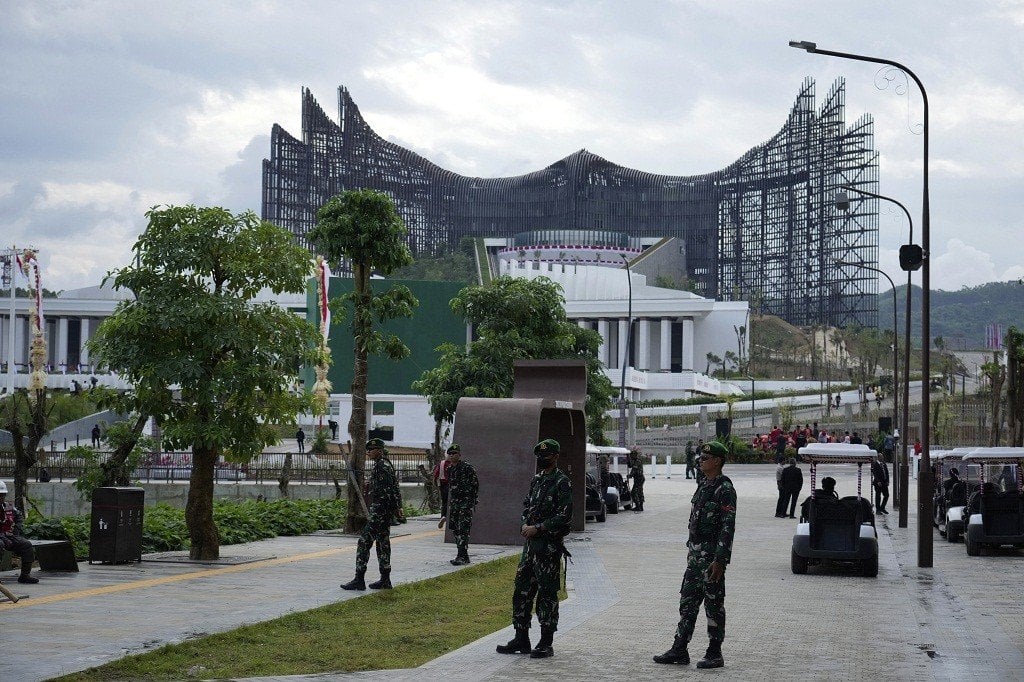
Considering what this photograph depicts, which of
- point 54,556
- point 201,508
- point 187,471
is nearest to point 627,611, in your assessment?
point 54,556

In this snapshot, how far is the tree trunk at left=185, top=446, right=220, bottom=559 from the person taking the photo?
59.6 ft

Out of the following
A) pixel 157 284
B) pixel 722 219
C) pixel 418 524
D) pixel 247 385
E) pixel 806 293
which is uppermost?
pixel 722 219

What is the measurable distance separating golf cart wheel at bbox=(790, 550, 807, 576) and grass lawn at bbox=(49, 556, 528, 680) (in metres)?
4.59

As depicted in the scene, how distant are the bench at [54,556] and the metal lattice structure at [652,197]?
461 ft

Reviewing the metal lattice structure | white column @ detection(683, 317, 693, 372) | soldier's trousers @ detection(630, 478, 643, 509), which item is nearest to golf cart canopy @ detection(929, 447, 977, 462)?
soldier's trousers @ detection(630, 478, 643, 509)

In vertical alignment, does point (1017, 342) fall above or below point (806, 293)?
below

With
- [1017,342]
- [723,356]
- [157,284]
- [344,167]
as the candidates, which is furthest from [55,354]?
[157,284]

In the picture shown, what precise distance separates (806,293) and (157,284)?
141 metres

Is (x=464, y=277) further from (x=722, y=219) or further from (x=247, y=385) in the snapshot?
(x=247, y=385)

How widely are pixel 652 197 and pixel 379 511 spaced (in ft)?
569

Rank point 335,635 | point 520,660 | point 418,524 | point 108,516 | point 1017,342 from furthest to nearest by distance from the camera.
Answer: point 1017,342, point 418,524, point 108,516, point 335,635, point 520,660

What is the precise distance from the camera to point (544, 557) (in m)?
10.6

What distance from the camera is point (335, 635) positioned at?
1159 cm

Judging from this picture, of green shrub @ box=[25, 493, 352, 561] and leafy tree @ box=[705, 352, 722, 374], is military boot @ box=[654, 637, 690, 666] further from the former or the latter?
leafy tree @ box=[705, 352, 722, 374]
